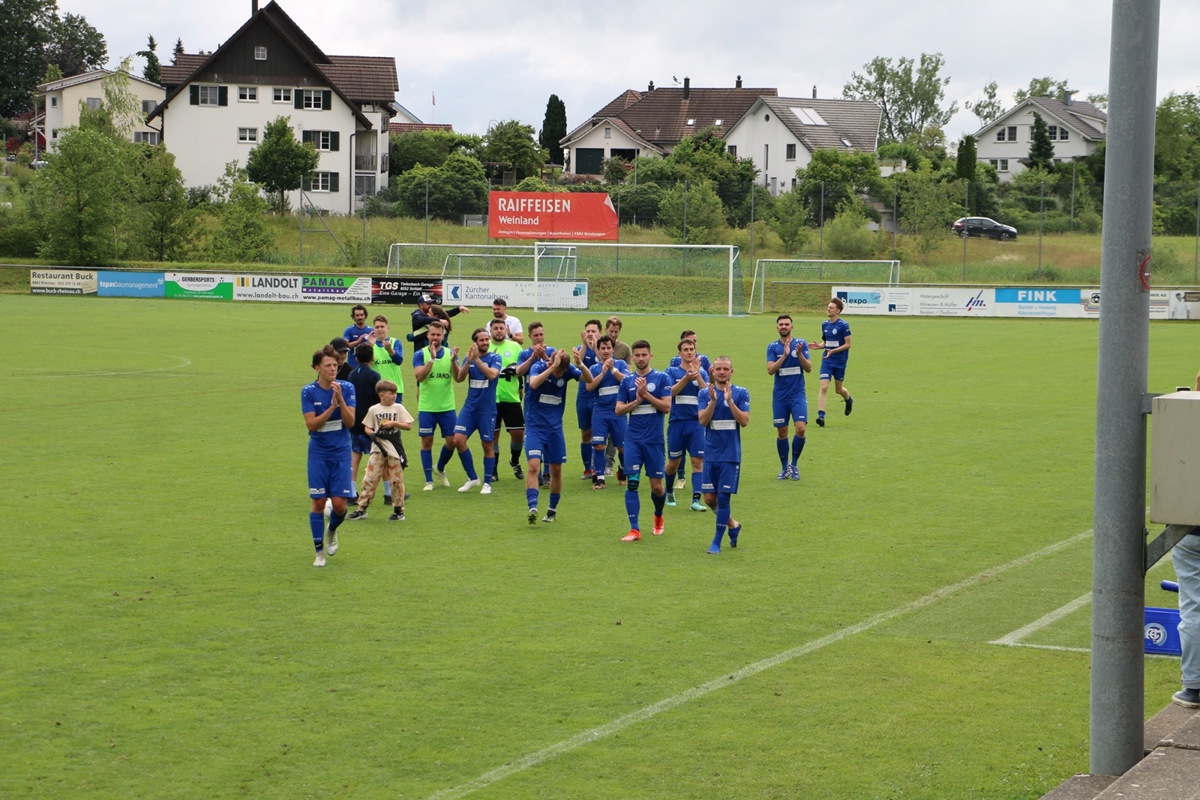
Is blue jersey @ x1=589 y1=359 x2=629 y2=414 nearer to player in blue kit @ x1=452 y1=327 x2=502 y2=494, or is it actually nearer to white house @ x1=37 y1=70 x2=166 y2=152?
player in blue kit @ x1=452 y1=327 x2=502 y2=494

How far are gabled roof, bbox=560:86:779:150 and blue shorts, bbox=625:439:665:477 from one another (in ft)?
304

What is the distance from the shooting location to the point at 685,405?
1398 cm

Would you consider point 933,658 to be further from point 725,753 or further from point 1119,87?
point 1119,87

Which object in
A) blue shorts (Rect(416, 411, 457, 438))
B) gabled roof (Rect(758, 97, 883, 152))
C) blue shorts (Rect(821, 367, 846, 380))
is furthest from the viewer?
gabled roof (Rect(758, 97, 883, 152))

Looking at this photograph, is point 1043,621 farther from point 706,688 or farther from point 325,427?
point 325,427

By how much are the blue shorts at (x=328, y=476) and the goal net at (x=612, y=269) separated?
40490 millimetres

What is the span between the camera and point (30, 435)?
1970 centimetres

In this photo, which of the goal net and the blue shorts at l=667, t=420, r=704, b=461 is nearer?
the blue shorts at l=667, t=420, r=704, b=461

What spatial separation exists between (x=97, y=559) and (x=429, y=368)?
15.8 ft

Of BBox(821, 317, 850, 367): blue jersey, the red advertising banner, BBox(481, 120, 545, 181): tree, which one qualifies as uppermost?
BBox(481, 120, 545, 181): tree

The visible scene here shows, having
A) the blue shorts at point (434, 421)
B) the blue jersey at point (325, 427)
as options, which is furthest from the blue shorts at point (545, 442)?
the blue jersey at point (325, 427)

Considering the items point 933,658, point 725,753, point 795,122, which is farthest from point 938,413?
point 795,122

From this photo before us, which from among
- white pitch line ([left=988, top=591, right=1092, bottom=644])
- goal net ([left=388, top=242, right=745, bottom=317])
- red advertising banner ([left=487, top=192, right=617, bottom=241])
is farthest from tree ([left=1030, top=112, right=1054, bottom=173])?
white pitch line ([left=988, top=591, right=1092, bottom=644])

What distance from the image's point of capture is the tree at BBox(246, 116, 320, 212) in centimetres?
7175
